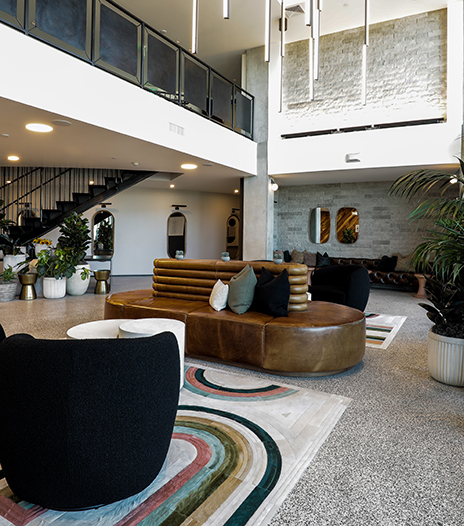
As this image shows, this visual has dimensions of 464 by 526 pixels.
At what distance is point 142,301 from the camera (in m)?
4.45

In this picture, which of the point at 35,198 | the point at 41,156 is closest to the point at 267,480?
the point at 41,156

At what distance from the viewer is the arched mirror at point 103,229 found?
39.7 feet

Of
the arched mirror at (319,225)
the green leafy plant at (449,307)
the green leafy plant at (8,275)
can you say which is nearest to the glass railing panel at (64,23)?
the green leafy plant at (8,275)

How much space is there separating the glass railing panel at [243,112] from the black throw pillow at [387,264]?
14.7 ft

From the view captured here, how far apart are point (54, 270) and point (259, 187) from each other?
4.87m

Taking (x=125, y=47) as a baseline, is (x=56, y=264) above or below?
below

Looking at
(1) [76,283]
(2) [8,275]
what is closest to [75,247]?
(1) [76,283]

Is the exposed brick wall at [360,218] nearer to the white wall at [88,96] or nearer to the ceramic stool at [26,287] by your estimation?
Answer: the white wall at [88,96]

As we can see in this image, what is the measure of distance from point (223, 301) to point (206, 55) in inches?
323

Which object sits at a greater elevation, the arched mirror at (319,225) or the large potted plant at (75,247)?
the arched mirror at (319,225)

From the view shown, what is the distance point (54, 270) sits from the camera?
299 inches

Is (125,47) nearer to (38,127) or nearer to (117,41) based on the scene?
(117,41)

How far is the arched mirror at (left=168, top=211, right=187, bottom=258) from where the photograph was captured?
513 inches

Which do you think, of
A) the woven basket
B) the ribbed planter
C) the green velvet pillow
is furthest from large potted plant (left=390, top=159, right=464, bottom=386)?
the woven basket
